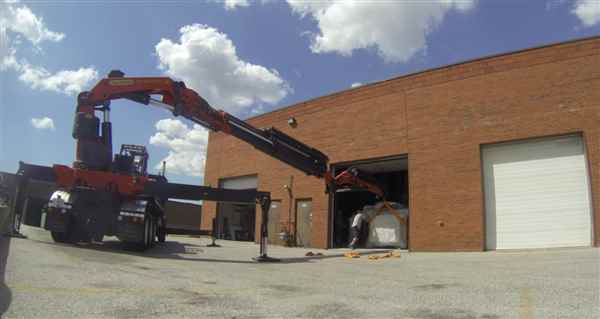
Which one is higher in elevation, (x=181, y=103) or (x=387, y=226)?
(x=181, y=103)

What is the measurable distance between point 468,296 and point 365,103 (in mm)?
13720

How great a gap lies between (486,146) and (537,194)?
2377 millimetres

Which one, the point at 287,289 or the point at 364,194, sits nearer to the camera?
the point at 287,289

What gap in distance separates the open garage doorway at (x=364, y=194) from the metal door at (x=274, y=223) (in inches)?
129

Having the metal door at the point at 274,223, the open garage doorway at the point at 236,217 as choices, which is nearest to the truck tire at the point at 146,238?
the metal door at the point at 274,223

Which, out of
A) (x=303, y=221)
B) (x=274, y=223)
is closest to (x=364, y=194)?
(x=303, y=221)

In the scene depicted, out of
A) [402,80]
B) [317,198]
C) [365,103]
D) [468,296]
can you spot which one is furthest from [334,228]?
[468,296]

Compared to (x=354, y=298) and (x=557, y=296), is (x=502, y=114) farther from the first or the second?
(x=354, y=298)

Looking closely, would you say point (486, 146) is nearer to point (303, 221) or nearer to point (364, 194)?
point (364, 194)

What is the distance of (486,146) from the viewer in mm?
16328

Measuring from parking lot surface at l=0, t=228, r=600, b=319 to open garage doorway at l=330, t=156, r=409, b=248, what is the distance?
914 centimetres

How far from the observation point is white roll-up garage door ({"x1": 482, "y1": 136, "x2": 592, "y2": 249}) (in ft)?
47.5

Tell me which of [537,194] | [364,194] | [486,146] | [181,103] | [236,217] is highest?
[181,103]

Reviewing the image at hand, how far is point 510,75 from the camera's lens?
1608 centimetres
